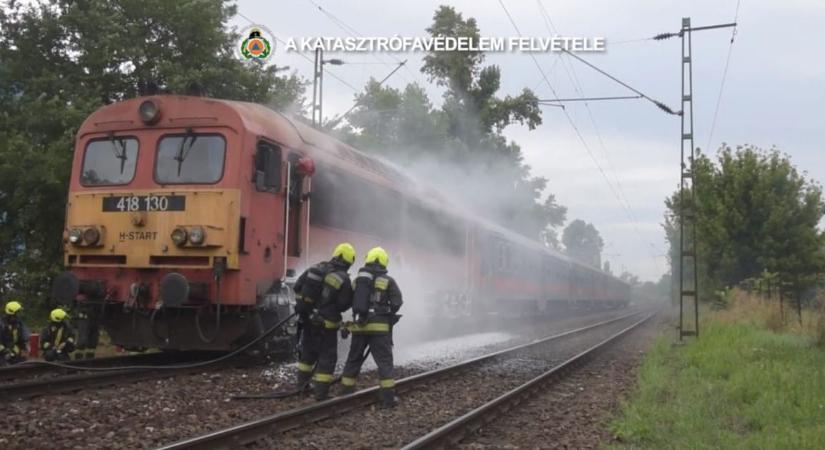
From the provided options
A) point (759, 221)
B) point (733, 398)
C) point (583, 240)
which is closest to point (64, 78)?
point (733, 398)

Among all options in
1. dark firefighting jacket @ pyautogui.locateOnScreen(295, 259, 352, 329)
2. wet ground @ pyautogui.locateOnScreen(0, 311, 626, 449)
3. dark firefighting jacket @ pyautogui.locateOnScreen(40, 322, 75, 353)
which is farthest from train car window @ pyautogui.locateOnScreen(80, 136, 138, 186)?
dark firefighting jacket @ pyautogui.locateOnScreen(295, 259, 352, 329)

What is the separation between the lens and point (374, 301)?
7.85m

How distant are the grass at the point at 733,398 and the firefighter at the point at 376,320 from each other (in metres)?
2.31

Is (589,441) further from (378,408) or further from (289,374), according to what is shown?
(289,374)

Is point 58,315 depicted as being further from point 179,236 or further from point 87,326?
point 179,236

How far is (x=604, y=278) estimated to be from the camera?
50.1 metres

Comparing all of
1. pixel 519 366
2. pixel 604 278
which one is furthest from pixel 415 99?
pixel 519 366

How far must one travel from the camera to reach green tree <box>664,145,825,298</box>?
23.3 meters

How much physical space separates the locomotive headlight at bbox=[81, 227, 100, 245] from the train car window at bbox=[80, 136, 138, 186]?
675mm

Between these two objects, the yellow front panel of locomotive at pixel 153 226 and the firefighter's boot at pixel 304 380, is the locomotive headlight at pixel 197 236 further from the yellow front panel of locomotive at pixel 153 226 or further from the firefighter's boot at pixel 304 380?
the firefighter's boot at pixel 304 380

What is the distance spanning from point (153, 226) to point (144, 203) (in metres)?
0.37

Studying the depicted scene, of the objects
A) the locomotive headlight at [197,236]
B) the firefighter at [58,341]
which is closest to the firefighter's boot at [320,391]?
the locomotive headlight at [197,236]

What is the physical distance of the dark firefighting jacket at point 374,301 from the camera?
782 centimetres

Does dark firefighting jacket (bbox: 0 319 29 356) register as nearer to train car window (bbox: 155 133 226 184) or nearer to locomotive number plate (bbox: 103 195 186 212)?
locomotive number plate (bbox: 103 195 186 212)
